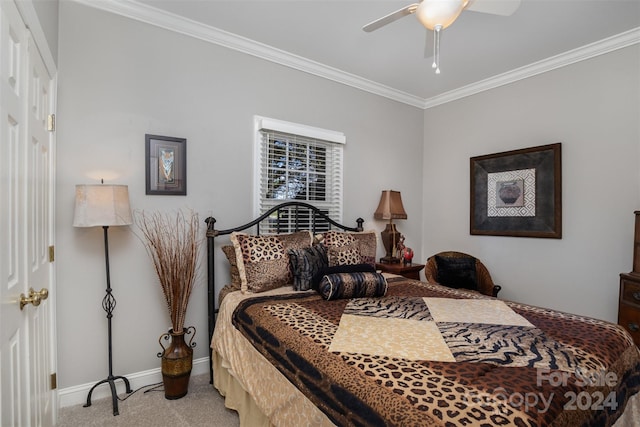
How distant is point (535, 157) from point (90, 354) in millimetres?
4160

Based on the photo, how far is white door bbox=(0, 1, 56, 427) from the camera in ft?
3.73

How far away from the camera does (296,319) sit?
1.72 meters

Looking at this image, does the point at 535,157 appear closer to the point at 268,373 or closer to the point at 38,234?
the point at 268,373

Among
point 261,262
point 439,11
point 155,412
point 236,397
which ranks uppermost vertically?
point 439,11

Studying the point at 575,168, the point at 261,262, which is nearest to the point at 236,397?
the point at 261,262

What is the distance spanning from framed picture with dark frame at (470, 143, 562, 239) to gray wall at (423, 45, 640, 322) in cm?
8

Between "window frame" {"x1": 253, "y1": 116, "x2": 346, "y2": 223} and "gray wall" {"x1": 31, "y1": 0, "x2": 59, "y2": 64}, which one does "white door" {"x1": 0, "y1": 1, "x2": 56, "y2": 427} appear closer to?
"gray wall" {"x1": 31, "y1": 0, "x2": 59, "y2": 64}

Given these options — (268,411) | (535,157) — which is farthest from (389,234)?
(268,411)

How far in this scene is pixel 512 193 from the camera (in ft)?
11.2

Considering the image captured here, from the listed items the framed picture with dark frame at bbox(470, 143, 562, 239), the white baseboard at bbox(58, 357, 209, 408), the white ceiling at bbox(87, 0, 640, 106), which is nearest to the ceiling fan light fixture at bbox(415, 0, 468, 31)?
the white ceiling at bbox(87, 0, 640, 106)

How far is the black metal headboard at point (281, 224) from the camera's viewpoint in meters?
2.50

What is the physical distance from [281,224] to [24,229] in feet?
6.22

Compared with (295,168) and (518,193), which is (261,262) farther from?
(518,193)

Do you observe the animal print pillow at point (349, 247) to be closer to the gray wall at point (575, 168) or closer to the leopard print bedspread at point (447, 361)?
the leopard print bedspread at point (447, 361)
